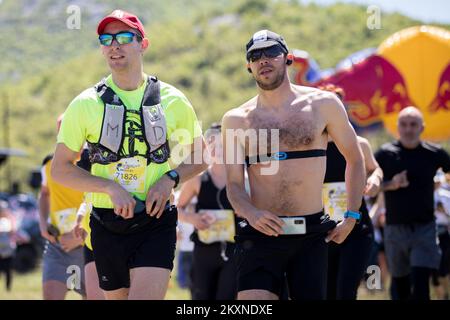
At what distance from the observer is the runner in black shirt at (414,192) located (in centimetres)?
987

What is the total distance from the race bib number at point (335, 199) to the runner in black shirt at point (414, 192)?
1.89 meters

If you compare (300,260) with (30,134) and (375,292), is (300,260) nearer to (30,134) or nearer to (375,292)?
(375,292)

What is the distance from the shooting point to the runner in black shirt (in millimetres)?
9867

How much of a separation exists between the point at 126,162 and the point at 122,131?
21 cm

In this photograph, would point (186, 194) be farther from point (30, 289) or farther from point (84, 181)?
point (30, 289)

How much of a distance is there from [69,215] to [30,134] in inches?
1707

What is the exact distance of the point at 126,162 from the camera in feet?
19.5

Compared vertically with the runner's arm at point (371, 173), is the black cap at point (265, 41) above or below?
above

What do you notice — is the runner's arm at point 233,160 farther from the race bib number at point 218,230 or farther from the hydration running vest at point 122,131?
the race bib number at point 218,230

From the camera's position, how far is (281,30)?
2643 inches

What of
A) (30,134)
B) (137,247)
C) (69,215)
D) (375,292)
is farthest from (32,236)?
(30,134)
